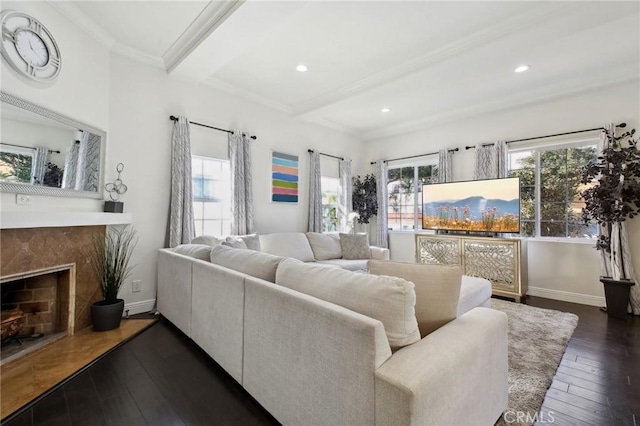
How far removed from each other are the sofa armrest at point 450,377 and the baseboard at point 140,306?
10.5 ft

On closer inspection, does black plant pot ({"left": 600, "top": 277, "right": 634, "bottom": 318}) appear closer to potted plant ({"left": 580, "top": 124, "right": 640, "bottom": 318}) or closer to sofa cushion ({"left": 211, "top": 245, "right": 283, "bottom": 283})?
potted plant ({"left": 580, "top": 124, "right": 640, "bottom": 318})

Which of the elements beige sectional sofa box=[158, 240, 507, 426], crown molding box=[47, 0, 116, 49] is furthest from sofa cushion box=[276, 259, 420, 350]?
crown molding box=[47, 0, 116, 49]

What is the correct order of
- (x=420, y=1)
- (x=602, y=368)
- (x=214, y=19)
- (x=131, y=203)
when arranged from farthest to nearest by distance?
1. (x=131, y=203)
2. (x=214, y=19)
3. (x=420, y=1)
4. (x=602, y=368)

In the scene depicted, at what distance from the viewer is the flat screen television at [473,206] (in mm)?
4102

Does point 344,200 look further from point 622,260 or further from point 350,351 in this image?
point 350,351

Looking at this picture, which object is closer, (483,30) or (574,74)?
(483,30)

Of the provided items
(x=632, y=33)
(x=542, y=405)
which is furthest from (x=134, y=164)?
(x=632, y=33)

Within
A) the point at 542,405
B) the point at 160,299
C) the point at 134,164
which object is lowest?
the point at 542,405

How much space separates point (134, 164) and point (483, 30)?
3.94 m

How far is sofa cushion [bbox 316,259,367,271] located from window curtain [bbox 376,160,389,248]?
5.33 ft

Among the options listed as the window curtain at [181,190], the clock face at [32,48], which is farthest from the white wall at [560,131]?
the clock face at [32,48]

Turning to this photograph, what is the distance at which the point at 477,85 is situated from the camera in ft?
12.7

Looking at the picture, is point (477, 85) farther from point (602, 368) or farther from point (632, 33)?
A: point (602, 368)

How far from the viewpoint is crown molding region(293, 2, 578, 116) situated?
8.05ft
